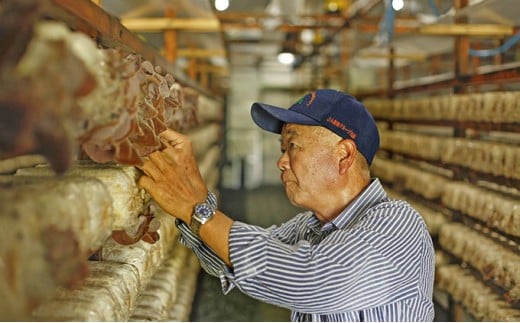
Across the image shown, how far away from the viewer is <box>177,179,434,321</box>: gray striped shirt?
1.74 meters

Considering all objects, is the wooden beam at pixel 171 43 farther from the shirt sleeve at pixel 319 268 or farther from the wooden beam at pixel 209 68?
the wooden beam at pixel 209 68

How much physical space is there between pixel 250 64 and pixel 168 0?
11.5 metres

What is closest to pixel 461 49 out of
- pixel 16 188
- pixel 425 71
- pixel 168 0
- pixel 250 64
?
pixel 168 0

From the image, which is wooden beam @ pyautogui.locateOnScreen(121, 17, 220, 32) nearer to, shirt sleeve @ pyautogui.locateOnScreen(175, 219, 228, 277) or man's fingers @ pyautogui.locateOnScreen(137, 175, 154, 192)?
shirt sleeve @ pyautogui.locateOnScreen(175, 219, 228, 277)

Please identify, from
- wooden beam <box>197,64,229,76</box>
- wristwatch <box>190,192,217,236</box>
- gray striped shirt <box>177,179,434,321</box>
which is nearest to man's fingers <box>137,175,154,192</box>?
wristwatch <box>190,192,217,236</box>

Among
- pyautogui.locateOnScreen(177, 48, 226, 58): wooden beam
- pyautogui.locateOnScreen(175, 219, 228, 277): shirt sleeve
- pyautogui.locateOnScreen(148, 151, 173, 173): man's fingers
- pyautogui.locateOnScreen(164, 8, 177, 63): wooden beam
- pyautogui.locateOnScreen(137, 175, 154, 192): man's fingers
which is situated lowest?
pyautogui.locateOnScreen(175, 219, 228, 277): shirt sleeve

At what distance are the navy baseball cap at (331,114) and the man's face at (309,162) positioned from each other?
0.04 metres

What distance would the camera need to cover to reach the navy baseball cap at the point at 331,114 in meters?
2.15

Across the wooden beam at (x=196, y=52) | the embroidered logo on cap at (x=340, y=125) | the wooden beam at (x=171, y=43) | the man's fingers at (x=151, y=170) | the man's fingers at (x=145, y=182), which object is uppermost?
the wooden beam at (x=196, y=52)

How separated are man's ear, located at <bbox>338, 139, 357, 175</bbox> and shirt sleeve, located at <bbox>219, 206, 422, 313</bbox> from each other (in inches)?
12.3

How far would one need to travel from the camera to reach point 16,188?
3.43 feet

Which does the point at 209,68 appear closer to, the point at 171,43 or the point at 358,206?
the point at 171,43

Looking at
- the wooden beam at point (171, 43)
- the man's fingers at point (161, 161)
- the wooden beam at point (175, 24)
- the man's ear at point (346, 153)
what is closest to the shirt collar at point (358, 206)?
the man's ear at point (346, 153)

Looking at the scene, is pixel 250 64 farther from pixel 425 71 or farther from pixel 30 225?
pixel 30 225
